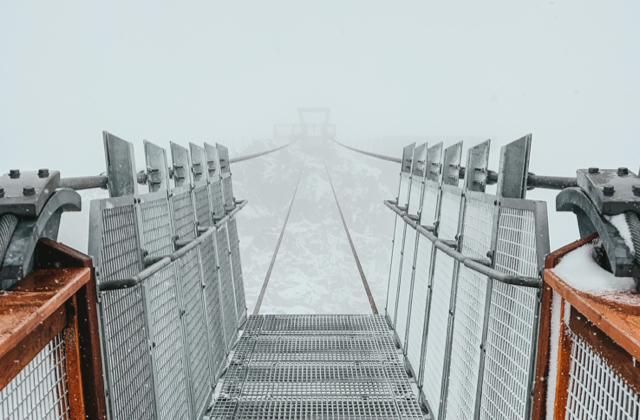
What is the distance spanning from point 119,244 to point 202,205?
186cm

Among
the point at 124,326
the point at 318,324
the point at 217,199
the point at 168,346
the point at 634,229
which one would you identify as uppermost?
the point at 634,229

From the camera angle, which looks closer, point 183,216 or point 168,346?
point 168,346

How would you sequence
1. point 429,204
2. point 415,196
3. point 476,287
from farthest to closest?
1. point 415,196
2. point 429,204
3. point 476,287

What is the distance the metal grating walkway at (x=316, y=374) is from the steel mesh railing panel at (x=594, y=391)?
2172mm

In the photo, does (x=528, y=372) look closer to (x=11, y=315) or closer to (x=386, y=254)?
(x=11, y=315)

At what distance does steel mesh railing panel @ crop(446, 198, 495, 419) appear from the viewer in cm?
233

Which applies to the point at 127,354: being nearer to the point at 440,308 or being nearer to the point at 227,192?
the point at 440,308

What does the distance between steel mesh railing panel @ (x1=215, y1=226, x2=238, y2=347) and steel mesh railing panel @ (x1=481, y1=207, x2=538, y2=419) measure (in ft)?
9.67

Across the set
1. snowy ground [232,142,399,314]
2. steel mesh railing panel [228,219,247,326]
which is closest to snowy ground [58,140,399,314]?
snowy ground [232,142,399,314]

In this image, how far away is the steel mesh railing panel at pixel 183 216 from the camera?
310 centimetres

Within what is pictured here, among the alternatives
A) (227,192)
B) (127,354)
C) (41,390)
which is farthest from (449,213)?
(227,192)

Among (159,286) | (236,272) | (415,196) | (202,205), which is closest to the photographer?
(159,286)

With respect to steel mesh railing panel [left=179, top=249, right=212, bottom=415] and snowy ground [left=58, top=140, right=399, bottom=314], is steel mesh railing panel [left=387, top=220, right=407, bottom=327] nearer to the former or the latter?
steel mesh railing panel [left=179, top=249, right=212, bottom=415]

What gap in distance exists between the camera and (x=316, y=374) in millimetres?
4180
